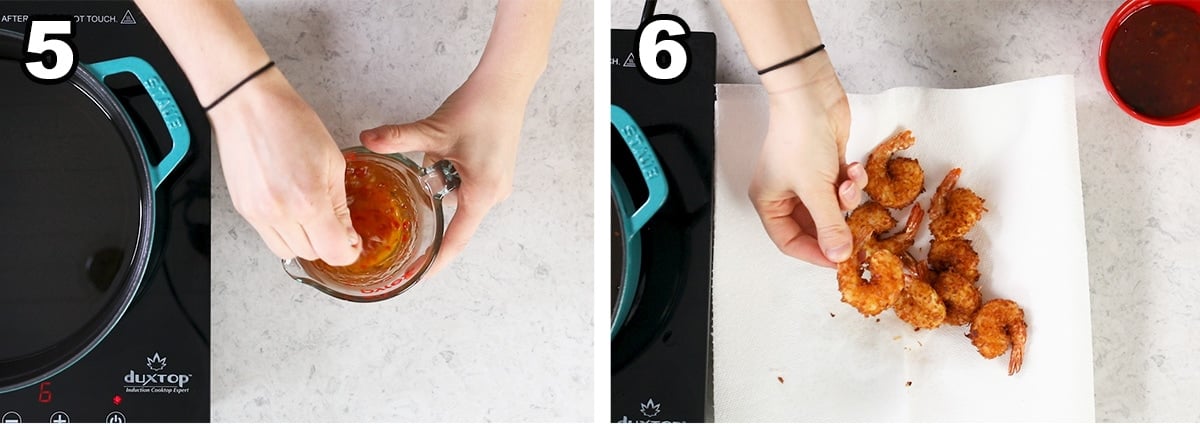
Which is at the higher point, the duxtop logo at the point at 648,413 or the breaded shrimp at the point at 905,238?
the breaded shrimp at the point at 905,238

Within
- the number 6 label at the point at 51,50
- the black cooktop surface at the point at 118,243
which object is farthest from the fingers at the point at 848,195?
the number 6 label at the point at 51,50

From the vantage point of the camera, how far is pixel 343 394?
0.85 metres

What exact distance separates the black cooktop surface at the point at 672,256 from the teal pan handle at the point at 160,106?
0.44 meters

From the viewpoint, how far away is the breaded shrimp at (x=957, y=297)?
839 mm

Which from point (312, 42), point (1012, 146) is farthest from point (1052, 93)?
point (312, 42)

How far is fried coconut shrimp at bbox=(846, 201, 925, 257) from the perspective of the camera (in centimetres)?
84

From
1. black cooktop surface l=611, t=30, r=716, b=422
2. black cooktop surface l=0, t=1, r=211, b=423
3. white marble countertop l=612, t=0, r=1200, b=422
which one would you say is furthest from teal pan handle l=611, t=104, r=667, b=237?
black cooktop surface l=0, t=1, r=211, b=423

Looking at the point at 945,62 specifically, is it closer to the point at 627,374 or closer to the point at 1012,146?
the point at 1012,146

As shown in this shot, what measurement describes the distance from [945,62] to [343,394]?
728mm

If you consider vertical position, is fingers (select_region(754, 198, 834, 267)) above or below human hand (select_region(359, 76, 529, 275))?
below

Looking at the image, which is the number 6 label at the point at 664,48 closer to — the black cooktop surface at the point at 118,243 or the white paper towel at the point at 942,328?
the white paper towel at the point at 942,328

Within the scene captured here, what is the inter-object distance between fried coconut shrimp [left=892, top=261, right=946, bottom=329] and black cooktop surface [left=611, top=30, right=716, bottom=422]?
201 millimetres

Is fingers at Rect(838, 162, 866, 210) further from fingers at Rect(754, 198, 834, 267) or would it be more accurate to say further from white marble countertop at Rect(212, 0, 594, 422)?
white marble countertop at Rect(212, 0, 594, 422)

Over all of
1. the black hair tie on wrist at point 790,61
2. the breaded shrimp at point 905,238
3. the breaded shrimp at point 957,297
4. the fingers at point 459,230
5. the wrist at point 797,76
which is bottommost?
the breaded shrimp at point 957,297
